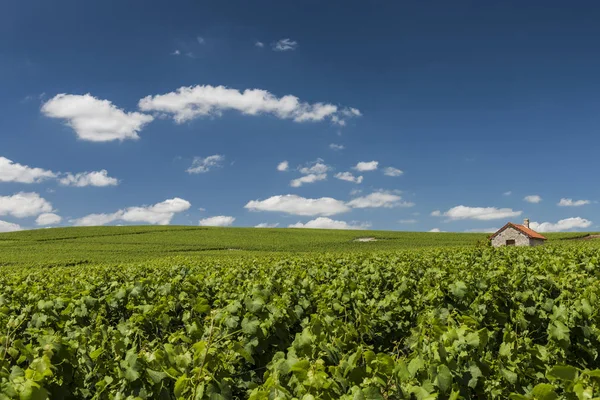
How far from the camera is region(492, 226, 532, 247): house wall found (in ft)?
171

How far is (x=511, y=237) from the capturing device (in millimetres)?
53188

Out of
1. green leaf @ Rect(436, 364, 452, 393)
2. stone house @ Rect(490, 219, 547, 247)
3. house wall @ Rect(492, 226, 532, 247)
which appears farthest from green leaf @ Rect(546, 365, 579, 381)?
house wall @ Rect(492, 226, 532, 247)

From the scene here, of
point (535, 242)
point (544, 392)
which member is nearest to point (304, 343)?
point (544, 392)

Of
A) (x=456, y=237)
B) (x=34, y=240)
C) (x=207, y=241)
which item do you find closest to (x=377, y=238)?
(x=456, y=237)

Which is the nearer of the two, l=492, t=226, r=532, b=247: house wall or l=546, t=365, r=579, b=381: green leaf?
l=546, t=365, r=579, b=381: green leaf

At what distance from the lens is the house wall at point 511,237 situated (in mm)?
51969

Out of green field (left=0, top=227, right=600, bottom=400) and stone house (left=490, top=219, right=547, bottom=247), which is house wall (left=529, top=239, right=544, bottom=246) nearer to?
stone house (left=490, top=219, right=547, bottom=247)

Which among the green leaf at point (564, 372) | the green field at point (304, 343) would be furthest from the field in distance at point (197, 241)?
the green leaf at point (564, 372)

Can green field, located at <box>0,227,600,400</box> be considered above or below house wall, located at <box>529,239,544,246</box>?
above

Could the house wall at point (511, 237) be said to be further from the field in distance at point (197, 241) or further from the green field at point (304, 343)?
the green field at point (304, 343)

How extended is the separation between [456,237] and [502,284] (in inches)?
2987

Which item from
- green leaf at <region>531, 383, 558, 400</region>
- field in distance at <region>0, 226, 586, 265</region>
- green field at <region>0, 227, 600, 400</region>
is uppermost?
green leaf at <region>531, 383, 558, 400</region>

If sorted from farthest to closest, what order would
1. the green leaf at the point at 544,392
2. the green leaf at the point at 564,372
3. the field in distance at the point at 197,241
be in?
the field in distance at the point at 197,241, the green leaf at the point at 564,372, the green leaf at the point at 544,392

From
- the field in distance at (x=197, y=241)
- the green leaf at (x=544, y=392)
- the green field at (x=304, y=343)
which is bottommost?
the field in distance at (x=197, y=241)
